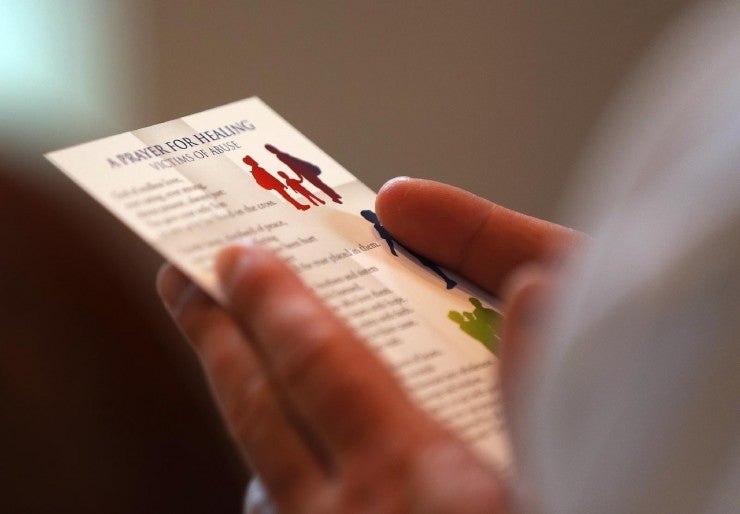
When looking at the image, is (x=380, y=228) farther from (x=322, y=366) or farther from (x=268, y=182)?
(x=322, y=366)

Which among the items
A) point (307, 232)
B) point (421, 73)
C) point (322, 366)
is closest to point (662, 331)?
point (322, 366)

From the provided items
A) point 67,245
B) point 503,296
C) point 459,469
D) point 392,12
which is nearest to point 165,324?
point 67,245

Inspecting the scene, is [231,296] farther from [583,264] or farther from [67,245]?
[67,245]

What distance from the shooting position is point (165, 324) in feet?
2.69

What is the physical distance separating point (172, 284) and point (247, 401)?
0.25 feet

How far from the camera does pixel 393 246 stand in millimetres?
455

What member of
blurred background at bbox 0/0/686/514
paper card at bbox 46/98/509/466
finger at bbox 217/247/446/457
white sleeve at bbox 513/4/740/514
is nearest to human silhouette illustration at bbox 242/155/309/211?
paper card at bbox 46/98/509/466

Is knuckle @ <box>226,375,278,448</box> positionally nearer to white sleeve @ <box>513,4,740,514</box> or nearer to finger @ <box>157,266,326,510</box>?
finger @ <box>157,266,326,510</box>

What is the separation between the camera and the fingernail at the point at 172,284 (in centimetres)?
40

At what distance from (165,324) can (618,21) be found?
0.48m

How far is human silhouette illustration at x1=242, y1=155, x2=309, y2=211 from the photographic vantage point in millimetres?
447

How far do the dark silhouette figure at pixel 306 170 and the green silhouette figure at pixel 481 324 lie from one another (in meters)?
0.09

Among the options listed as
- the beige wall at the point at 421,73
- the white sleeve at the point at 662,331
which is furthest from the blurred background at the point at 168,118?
the white sleeve at the point at 662,331

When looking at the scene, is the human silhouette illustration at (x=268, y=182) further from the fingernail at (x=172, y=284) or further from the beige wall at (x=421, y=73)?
the beige wall at (x=421, y=73)
